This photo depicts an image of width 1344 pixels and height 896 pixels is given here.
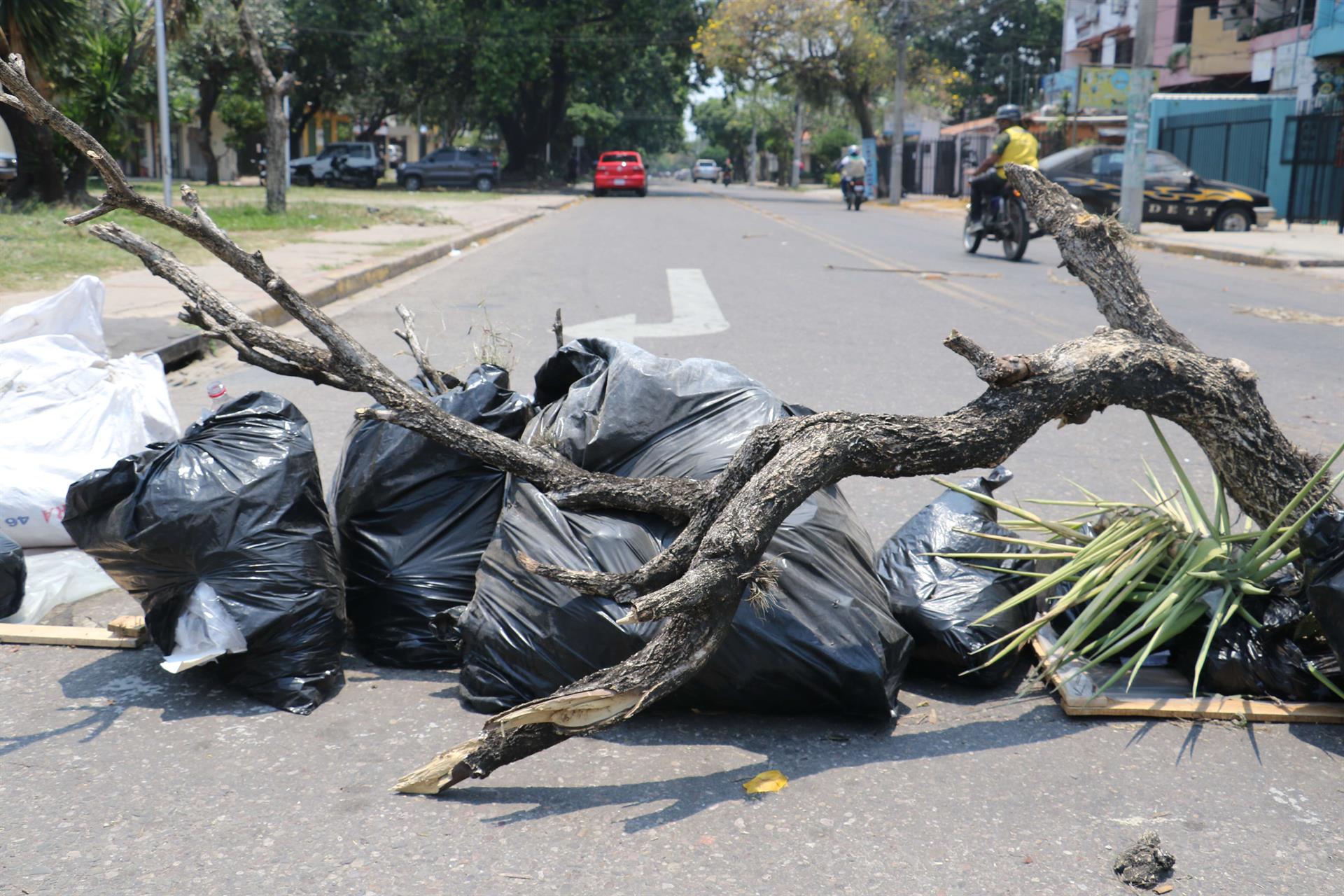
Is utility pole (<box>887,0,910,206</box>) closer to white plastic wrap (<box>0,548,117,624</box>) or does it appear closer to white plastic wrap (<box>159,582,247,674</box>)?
white plastic wrap (<box>0,548,117,624</box>)

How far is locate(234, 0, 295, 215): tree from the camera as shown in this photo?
52.2 ft

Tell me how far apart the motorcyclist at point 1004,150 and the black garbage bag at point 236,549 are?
428 inches

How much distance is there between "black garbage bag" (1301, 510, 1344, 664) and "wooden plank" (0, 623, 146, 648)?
283cm

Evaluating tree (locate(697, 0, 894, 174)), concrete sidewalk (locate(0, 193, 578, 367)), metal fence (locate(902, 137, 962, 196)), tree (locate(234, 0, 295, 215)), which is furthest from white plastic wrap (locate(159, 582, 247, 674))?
metal fence (locate(902, 137, 962, 196))

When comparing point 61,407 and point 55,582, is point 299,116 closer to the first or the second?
point 61,407

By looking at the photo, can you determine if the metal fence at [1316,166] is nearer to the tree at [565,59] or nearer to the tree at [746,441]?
the tree at [746,441]

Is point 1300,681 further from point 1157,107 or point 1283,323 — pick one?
point 1157,107

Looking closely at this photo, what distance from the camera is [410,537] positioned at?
120 inches

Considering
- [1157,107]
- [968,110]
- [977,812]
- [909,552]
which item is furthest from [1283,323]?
[968,110]

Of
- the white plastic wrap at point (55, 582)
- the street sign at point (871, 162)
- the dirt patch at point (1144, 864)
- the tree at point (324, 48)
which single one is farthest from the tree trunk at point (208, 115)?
the dirt patch at point (1144, 864)

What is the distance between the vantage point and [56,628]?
3.04 meters

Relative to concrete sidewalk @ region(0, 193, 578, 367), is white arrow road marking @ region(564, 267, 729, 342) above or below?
below

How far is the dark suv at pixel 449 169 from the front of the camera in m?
33.6

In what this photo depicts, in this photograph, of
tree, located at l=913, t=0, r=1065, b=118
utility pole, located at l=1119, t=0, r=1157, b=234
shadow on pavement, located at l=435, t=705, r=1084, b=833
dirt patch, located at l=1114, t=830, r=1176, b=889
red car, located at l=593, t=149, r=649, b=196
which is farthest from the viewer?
tree, located at l=913, t=0, r=1065, b=118
